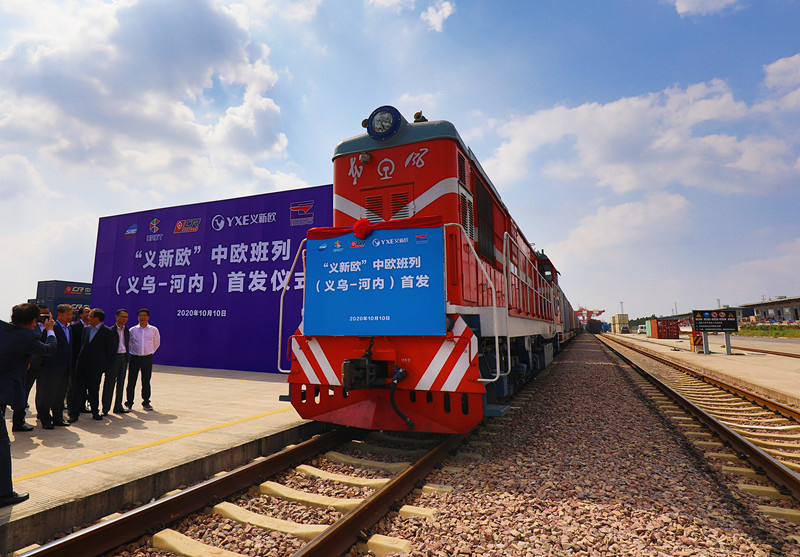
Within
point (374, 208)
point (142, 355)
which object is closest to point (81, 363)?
point (142, 355)

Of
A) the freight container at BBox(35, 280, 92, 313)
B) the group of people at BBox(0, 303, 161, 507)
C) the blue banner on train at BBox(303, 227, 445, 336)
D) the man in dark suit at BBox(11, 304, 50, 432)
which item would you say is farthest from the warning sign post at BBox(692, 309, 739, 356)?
the freight container at BBox(35, 280, 92, 313)

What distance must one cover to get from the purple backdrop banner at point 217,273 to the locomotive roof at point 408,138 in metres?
5.55

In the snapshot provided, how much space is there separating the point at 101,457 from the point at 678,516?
4913 millimetres

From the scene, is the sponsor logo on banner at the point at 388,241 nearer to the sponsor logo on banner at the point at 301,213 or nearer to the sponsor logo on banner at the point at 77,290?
the sponsor logo on banner at the point at 301,213

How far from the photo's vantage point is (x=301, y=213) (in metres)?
11.5

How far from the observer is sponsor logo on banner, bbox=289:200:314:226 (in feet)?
37.4

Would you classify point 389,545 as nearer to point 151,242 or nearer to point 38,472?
point 38,472

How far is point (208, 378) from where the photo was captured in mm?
10109

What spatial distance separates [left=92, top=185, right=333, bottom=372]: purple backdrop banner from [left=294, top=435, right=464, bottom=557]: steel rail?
7.79 m

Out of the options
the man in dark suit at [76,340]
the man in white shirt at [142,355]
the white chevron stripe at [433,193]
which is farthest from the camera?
the man in white shirt at [142,355]

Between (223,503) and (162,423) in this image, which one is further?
(162,423)

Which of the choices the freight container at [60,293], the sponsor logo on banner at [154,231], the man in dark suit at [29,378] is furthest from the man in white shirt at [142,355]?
the freight container at [60,293]

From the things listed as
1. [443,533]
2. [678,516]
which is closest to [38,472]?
[443,533]

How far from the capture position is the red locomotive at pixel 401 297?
13.5 feet
